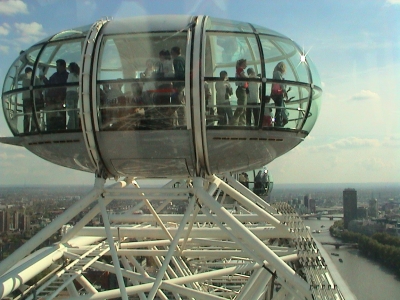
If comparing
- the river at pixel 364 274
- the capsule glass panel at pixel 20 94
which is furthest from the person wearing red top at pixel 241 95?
the river at pixel 364 274

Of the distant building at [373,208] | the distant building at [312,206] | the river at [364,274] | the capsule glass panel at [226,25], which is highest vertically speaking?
the capsule glass panel at [226,25]

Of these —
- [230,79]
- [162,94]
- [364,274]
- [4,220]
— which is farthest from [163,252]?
[364,274]

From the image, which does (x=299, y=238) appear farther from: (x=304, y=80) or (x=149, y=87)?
(x=149, y=87)

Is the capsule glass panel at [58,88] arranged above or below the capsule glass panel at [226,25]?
below

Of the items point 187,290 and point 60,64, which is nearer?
point 60,64

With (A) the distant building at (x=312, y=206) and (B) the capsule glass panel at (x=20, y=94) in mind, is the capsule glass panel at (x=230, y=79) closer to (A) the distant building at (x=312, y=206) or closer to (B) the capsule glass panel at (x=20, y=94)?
(B) the capsule glass panel at (x=20, y=94)

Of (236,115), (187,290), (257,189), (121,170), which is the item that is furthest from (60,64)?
(257,189)
